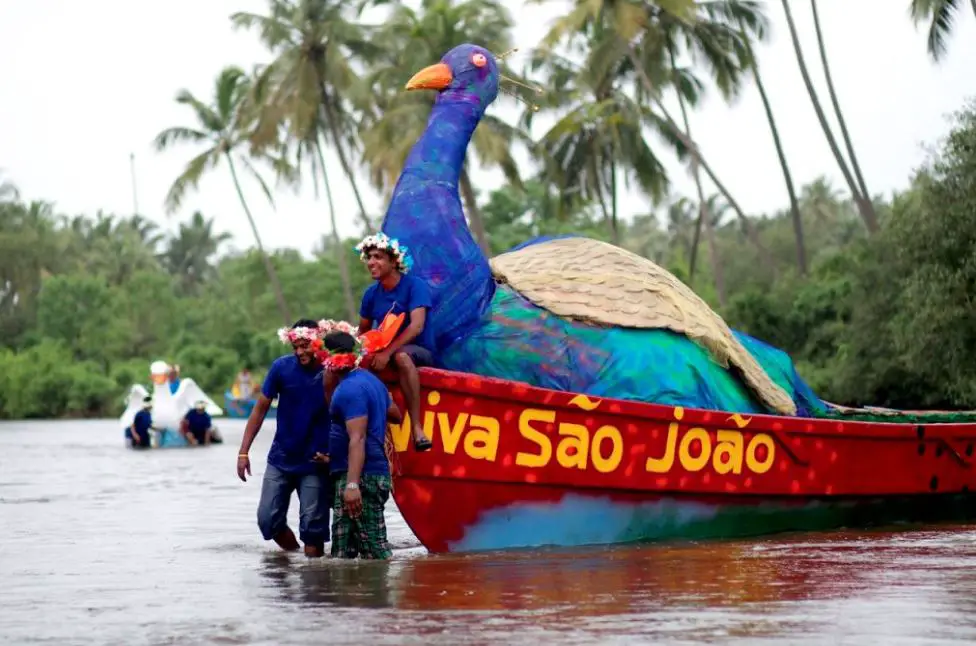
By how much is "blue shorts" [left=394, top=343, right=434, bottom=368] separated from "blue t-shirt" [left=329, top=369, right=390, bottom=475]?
667 millimetres

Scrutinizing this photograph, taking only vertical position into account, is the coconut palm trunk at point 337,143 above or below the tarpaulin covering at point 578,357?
above

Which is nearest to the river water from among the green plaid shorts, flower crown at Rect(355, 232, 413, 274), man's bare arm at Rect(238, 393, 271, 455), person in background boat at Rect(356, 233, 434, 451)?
the green plaid shorts

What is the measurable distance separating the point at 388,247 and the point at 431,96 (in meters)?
35.1

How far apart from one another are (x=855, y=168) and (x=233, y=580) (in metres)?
30.1

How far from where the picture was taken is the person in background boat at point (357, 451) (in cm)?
980

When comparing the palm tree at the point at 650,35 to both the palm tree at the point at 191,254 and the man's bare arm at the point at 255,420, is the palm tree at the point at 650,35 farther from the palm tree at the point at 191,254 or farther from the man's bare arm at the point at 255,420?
the palm tree at the point at 191,254

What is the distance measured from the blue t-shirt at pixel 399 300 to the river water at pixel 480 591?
1470mm

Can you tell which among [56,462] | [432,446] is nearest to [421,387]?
[432,446]

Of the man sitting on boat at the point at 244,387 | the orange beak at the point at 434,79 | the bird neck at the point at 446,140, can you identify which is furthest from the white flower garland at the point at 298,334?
the man sitting on boat at the point at 244,387

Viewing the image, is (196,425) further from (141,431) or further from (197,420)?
(141,431)

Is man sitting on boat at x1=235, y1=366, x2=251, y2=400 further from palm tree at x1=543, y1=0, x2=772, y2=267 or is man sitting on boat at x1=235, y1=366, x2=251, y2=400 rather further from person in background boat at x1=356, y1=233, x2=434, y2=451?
person in background boat at x1=356, y1=233, x2=434, y2=451

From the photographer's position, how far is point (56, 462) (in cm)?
2555

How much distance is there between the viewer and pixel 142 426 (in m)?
31.2

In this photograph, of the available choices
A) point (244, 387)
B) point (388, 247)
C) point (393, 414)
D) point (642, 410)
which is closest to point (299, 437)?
point (393, 414)
